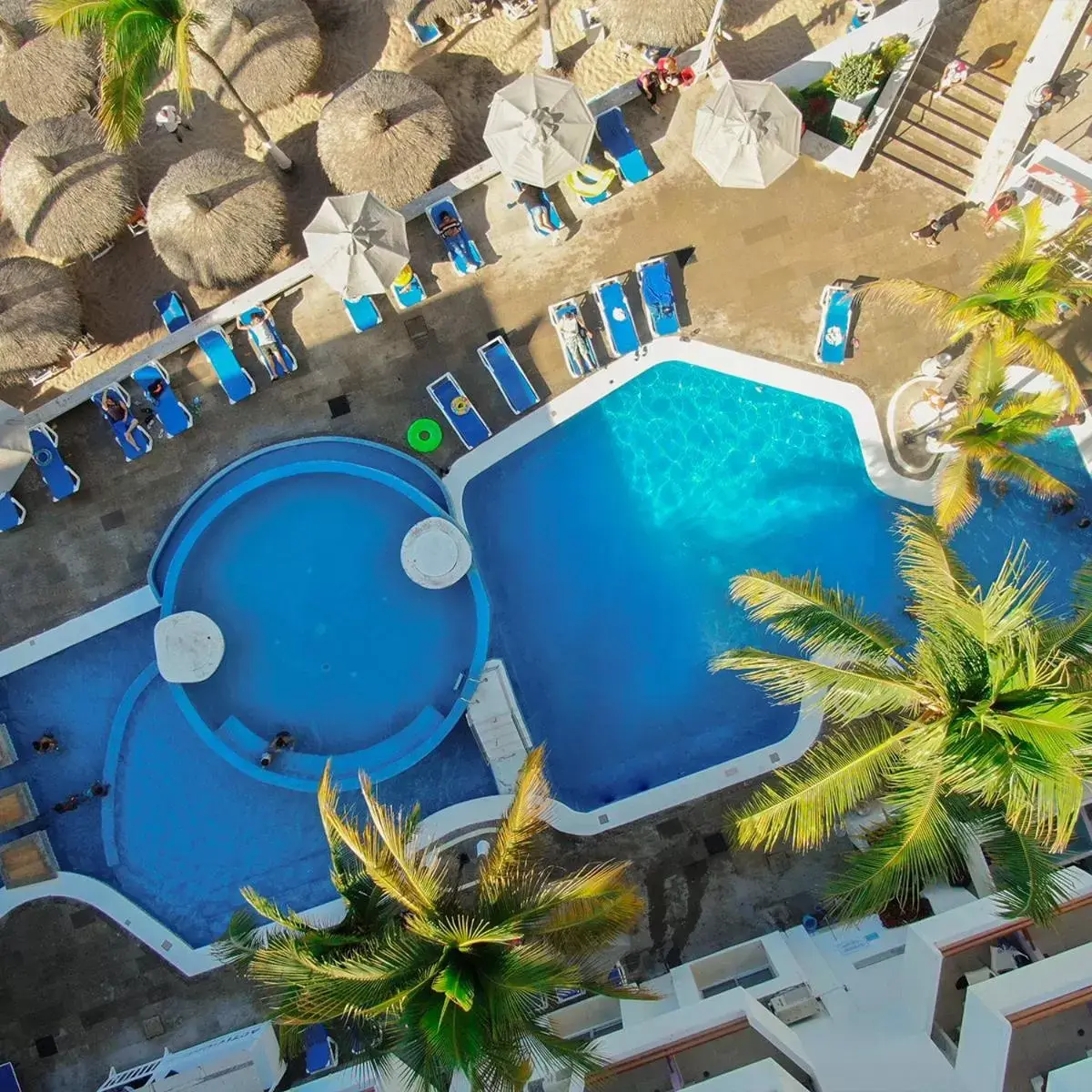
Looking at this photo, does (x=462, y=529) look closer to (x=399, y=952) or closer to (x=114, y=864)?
(x=399, y=952)

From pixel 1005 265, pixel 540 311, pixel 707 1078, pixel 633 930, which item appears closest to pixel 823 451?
pixel 1005 265

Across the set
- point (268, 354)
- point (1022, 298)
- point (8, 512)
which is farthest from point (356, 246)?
point (1022, 298)

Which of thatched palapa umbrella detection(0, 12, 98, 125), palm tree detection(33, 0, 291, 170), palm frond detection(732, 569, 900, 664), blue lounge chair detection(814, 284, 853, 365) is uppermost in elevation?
thatched palapa umbrella detection(0, 12, 98, 125)

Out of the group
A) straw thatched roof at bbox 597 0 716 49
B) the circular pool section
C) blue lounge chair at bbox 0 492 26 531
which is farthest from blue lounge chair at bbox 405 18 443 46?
blue lounge chair at bbox 0 492 26 531

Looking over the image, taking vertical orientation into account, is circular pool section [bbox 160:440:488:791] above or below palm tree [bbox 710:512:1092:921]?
above

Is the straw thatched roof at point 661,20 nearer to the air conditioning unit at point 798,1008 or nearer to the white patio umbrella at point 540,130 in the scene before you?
the white patio umbrella at point 540,130

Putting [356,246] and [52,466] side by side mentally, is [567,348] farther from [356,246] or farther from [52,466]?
[52,466]

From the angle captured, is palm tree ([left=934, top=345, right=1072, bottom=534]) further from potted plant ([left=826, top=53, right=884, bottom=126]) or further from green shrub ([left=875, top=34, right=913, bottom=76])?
green shrub ([left=875, top=34, right=913, bottom=76])
